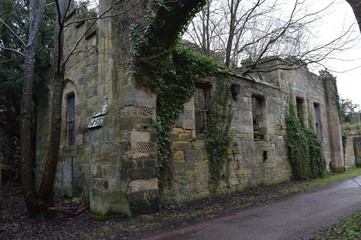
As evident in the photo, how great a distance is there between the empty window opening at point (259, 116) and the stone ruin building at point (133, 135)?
0.12 ft

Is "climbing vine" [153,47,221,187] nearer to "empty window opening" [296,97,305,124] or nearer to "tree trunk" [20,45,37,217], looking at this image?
"tree trunk" [20,45,37,217]

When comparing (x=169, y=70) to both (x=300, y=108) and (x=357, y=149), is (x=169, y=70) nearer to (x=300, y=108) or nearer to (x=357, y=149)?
(x=300, y=108)

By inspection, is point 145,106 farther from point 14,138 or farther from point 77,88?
point 14,138

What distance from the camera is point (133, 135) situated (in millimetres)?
5941

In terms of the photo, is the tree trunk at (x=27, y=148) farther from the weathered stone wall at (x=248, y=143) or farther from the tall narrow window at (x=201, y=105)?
the tall narrow window at (x=201, y=105)

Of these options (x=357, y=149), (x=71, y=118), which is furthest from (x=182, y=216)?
(x=357, y=149)

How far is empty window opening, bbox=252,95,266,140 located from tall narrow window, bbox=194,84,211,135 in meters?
2.57

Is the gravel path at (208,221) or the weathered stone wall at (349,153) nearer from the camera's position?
the gravel path at (208,221)

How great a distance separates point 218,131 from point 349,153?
40.8 feet

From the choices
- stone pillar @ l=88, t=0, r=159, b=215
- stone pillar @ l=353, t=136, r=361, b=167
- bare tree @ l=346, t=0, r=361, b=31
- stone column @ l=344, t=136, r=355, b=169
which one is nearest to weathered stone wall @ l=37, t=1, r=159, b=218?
stone pillar @ l=88, t=0, r=159, b=215

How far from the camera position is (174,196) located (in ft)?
22.1

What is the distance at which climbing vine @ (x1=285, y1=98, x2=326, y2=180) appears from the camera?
36.7ft

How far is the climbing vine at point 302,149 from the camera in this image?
36.7 ft

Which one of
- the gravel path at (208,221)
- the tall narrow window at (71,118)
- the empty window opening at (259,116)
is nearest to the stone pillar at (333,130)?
the empty window opening at (259,116)
